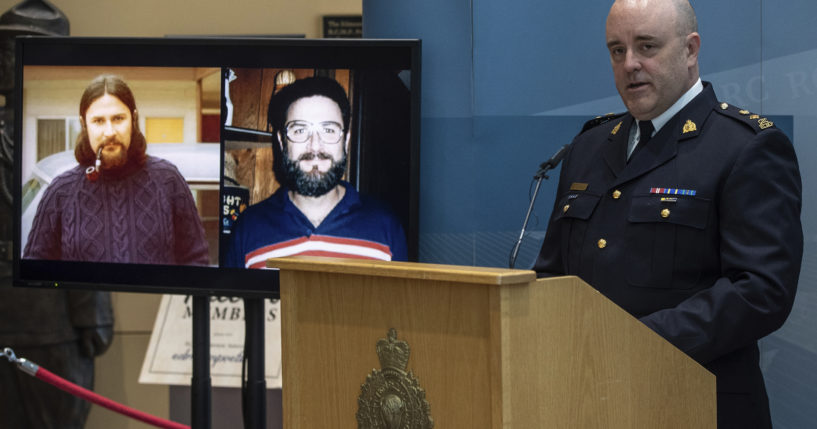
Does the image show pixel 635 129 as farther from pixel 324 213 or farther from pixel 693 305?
pixel 324 213

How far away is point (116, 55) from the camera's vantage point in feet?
9.16

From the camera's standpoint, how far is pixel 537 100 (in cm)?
264

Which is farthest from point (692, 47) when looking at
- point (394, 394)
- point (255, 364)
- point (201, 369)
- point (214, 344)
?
point (214, 344)

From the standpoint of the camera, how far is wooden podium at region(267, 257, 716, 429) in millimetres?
1182

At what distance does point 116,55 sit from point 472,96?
1.03 m

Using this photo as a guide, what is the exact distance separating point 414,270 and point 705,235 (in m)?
0.70

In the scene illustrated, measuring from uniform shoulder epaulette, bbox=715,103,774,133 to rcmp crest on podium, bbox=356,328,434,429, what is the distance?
83 centimetres

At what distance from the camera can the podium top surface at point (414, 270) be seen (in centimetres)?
115

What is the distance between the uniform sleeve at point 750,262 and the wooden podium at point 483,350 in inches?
3.8

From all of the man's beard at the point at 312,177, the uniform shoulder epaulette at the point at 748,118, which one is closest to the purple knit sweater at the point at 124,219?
the man's beard at the point at 312,177

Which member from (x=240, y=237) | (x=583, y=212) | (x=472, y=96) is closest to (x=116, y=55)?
(x=240, y=237)

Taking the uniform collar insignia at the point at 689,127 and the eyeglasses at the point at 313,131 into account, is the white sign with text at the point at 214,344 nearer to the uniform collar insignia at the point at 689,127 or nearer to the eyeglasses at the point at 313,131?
the eyeglasses at the point at 313,131

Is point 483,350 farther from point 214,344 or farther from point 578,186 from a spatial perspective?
point 214,344

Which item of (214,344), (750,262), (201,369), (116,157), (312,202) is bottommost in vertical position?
(214,344)
